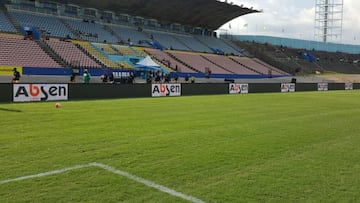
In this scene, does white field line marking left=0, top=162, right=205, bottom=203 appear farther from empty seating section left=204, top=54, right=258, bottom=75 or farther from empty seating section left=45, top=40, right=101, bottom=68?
empty seating section left=204, top=54, right=258, bottom=75

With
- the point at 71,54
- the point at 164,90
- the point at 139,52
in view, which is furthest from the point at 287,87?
the point at 71,54

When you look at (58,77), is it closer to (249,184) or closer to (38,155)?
(38,155)

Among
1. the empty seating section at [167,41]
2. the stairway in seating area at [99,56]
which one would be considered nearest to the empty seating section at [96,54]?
the stairway in seating area at [99,56]

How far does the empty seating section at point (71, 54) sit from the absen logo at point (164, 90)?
611 inches

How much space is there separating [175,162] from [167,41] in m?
55.9

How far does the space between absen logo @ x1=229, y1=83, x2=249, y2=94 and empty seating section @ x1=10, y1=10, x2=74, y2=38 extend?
24.3 metres

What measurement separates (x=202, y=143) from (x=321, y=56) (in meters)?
91.2

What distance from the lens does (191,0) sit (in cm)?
6256

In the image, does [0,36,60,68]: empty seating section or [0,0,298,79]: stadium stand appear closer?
[0,36,60,68]: empty seating section

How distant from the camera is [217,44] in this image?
7262 centimetres

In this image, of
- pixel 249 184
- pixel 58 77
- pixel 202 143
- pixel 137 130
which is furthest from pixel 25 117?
pixel 58 77

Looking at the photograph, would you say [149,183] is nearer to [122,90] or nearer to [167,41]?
[122,90]

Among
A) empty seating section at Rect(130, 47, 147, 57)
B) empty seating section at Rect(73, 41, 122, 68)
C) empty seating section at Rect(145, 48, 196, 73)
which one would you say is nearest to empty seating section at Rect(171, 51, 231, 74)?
empty seating section at Rect(145, 48, 196, 73)

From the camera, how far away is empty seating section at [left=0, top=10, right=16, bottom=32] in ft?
132
